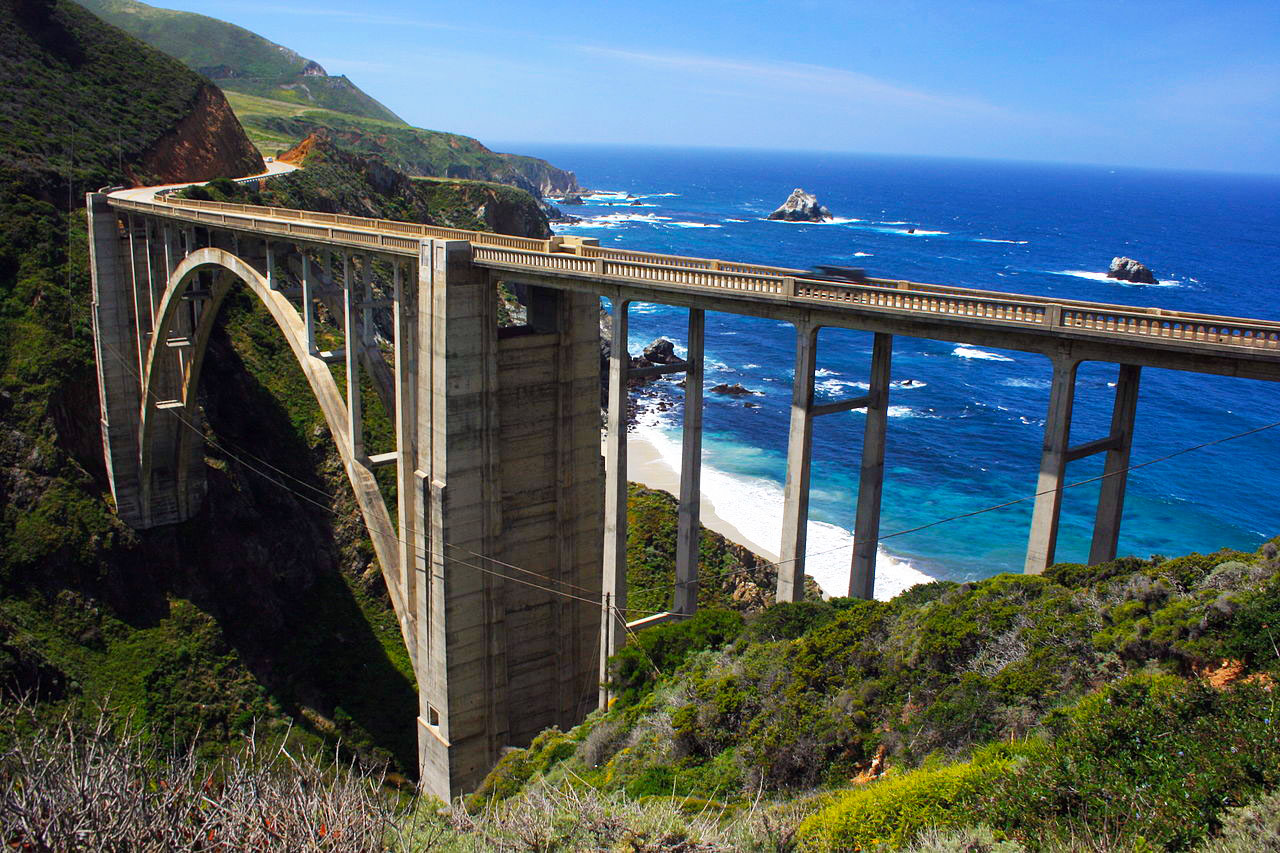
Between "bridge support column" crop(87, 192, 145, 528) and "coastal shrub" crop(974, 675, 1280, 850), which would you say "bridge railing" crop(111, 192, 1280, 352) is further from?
"bridge support column" crop(87, 192, 145, 528)

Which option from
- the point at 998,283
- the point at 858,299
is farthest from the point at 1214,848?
the point at 998,283

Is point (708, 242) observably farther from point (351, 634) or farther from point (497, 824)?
point (497, 824)

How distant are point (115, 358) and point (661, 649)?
1028 inches

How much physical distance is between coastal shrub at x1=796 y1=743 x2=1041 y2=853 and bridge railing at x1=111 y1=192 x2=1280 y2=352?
625 centimetres

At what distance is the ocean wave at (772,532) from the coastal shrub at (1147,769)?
28.7 metres

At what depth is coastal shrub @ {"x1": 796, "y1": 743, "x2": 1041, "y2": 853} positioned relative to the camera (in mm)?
11156

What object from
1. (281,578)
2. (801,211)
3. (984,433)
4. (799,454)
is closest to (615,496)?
(799,454)

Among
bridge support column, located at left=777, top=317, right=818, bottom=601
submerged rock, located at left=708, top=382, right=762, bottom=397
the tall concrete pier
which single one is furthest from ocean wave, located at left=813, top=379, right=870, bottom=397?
bridge support column, located at left=777, top=317, right=818, bottom=601

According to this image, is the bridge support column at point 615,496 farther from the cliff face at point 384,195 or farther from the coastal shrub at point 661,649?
the cliff face at point 384,195

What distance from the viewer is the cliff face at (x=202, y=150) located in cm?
5366

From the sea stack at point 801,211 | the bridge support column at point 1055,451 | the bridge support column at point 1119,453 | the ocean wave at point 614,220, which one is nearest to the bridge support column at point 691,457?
the bridge support column at point 1055,451

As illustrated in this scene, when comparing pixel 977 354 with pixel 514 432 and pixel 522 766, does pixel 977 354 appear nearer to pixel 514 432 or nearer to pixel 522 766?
pixel 514 432

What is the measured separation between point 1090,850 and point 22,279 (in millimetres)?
42364

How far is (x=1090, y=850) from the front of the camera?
31.6 ft
